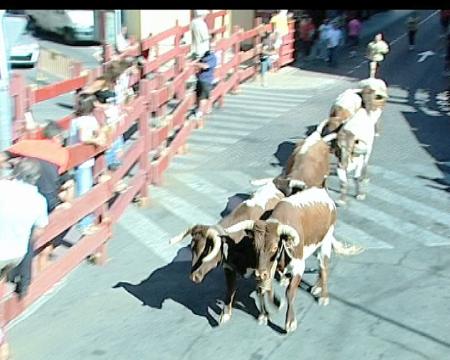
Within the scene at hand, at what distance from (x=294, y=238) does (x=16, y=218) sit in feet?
7.68

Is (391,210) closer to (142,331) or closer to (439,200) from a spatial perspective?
(439,200)

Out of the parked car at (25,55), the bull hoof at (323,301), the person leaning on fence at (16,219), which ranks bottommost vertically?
the parked car at (25,55)

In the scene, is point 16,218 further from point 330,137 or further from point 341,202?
point 341,202

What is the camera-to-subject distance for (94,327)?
7520 millimetres

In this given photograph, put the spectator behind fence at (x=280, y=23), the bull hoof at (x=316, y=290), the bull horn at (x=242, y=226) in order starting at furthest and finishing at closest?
the spectator behind fence at (x=280, y=23), the bull hoof at (x=316, y=290), the bull horn at (x=242, y=226)

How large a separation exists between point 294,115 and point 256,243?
10.8 metres

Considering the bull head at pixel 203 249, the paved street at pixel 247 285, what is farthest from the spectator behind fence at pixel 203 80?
the bull head at pixel 203 249

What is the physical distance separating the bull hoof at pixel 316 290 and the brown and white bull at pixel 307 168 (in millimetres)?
1124

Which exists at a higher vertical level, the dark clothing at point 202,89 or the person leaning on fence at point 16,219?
the person leaning on fence at point 16,219

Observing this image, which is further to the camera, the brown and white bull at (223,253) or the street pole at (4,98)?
the street pole at (4,98)

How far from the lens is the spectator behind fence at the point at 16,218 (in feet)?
20.7

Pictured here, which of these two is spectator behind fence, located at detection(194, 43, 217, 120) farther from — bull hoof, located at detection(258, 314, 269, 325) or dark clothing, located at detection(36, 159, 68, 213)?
bull hoof, located at detection(258, 314, 269, 325)

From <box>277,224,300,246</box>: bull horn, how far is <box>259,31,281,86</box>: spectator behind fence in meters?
14.3

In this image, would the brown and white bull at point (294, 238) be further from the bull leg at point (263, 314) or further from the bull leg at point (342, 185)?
the bull leg at point (342, 185)
